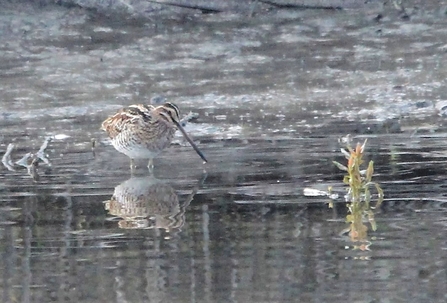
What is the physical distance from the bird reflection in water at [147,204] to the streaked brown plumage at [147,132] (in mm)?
548

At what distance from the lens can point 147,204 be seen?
22.1ft

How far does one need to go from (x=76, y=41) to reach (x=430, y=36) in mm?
3653

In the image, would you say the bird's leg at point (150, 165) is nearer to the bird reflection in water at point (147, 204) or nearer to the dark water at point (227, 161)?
the dark water at point (227, 161)

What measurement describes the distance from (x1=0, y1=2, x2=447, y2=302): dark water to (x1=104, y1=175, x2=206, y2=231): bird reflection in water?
0.07 ft

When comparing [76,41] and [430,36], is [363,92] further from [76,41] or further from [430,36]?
[76,41]

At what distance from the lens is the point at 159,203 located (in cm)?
676

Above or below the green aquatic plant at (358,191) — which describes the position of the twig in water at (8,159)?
above

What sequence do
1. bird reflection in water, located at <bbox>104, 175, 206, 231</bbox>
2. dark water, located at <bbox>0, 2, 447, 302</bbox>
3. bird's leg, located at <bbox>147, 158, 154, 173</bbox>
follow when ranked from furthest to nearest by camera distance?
bird's leg, located at <bbox>147, 158, 154, 173</bbox> → bird reflection in water, located at <bbox>104, 175, 206, 231</bbox> → dark water, located at <bbox>0, 2, 447, 302</bbox>

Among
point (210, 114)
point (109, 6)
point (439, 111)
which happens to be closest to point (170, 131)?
point (210, 114)

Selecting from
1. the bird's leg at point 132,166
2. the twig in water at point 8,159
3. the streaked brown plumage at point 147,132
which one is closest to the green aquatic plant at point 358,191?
the streaked brown plumage at point 147,132

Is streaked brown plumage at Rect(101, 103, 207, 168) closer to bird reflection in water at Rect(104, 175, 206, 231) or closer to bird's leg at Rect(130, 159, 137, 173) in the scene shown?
bird's leg at Rect(130, 159, 137, 173)

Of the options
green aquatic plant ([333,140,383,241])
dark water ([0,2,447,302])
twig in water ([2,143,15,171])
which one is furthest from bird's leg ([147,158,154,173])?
green aquatic plant ([333,140,383,241])

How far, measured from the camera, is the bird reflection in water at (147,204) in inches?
246

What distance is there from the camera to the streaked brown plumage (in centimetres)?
809
